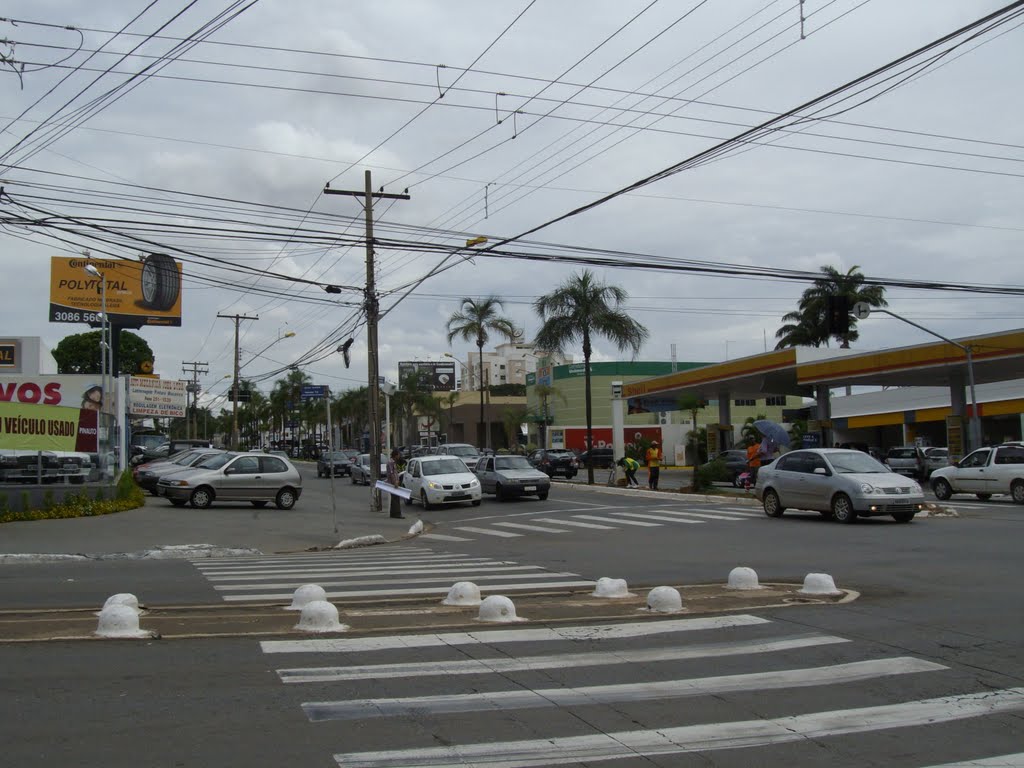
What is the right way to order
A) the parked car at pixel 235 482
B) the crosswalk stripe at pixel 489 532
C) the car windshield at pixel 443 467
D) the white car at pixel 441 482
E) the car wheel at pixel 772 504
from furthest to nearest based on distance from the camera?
the car windshield at pixel 443 467, the white car at pixel 441 482, the parked car at pixel 235 482, the car wheel at pixel 772 504, the crosswalk stripe at pixel 489 532

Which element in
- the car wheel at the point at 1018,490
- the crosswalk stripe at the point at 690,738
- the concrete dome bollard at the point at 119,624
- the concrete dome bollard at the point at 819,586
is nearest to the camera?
the crosswalk stripe at the point at 690,738

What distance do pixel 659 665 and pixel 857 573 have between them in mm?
6587

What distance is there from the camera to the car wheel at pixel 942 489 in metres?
28.0

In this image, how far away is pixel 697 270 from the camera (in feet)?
77.4

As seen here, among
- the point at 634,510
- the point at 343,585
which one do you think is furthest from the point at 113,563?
the point at 634,510

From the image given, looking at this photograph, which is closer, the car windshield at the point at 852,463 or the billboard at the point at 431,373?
the car windshield at the point at 852,463

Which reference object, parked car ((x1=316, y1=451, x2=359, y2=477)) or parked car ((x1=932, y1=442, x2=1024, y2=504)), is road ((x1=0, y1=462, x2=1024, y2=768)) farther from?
parked car ((x1=316, y1=451, x2=359, y2=477))

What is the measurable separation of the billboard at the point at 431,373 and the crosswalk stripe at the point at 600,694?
8156cm

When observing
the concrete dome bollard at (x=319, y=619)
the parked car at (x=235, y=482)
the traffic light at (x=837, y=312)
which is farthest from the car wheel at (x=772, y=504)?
the concrete dome bollard at (x=319, y=619)

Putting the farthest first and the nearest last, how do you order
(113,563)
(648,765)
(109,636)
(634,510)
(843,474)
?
(634,510) < (843,474) < (113,563) < (109,636) < (648,765)

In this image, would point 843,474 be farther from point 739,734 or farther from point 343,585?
point 739,734

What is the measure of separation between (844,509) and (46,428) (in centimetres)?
1955

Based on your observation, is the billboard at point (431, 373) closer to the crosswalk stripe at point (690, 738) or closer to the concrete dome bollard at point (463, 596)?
the concrete dome bollard at point (463, 596)

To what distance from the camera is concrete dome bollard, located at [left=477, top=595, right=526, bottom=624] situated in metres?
9.26
